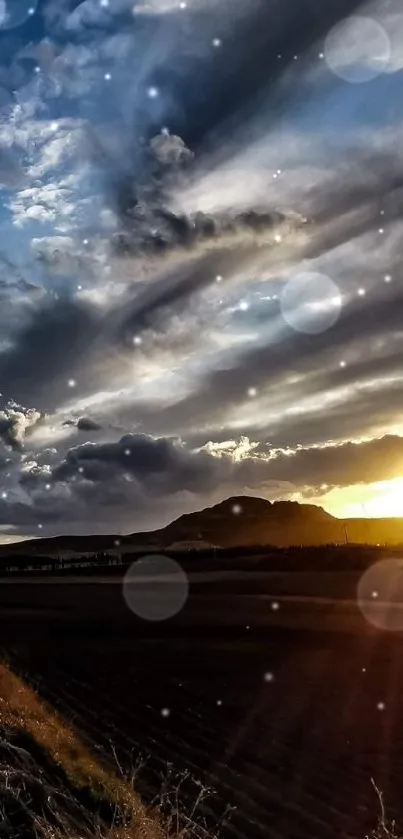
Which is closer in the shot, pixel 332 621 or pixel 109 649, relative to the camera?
pixel 109 649

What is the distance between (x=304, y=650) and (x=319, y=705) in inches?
346

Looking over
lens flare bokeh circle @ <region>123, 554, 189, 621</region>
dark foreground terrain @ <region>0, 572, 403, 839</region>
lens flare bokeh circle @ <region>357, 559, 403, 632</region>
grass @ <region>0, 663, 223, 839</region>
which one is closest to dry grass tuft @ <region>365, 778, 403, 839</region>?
dark foreground terrain @ <region>0, 572, 403, 839</region>

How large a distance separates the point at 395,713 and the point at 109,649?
565 inches

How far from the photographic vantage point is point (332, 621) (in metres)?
34.6

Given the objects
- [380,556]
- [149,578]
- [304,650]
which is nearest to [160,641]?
[304,650]

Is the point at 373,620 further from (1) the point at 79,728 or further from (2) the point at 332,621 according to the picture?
(1) the point at 79,728

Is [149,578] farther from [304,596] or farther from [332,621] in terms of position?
[332,621]

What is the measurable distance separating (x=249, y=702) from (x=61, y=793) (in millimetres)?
11339

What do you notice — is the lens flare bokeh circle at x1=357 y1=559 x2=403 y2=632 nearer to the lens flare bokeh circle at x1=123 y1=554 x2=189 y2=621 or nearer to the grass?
the lens flare bokeh circle at x1=123 y1=554 x2=189 y2=621

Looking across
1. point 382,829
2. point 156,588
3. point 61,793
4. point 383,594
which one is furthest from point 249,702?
point 156,588

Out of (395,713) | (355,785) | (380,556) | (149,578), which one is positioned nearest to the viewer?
(355,785)

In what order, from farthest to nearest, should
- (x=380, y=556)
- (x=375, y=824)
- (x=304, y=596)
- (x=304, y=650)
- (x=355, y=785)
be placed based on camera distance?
(x=380, y=556) → (x=304, y=596) → (x=304, y=650) → (x=355, y=785) → (x=375, y=824)

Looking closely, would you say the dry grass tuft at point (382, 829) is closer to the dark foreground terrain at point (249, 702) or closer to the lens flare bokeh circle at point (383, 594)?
the dark foreground terrain at point (249, 702)

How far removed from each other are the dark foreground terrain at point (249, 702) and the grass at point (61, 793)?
87cm
